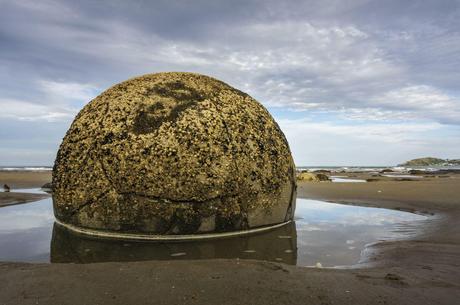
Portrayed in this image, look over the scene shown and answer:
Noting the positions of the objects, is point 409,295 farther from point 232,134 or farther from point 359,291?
point 232,134

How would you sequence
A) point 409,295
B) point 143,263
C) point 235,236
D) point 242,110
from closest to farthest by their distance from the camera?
point 409,295 < point 143,263 < point 235,236 < point 242,110

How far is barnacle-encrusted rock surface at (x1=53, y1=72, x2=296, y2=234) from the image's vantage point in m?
4.36

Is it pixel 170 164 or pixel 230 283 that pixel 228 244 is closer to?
pixel 170 164

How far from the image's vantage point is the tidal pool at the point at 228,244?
3.48 meters

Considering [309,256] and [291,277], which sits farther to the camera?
[309,256]

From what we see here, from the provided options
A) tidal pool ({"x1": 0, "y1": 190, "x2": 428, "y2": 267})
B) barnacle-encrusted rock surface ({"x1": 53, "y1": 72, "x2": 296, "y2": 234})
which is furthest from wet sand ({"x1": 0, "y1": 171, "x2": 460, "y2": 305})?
barnacle-encrusted rock surface ({"x1": 53, "y1": 72, "x2": 296, "y2": 234})

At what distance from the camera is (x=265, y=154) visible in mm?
4965

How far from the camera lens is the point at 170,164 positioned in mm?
4406

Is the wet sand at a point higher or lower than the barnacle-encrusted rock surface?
lower

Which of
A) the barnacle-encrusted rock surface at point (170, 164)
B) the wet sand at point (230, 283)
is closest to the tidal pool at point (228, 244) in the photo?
the barnacle-encrusted rock surface at point (170, 164)

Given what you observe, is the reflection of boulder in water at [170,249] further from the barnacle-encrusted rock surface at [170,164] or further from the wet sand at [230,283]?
the wet sand at [230,283]

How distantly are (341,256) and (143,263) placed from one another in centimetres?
166

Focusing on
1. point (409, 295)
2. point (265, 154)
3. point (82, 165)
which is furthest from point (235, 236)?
point (409, 295)

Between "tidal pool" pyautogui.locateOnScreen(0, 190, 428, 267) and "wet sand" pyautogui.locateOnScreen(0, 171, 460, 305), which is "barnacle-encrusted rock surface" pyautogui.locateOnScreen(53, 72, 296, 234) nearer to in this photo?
"tidal pool" pyautogui.locateOnScreen(0, 190, 428, 267)
